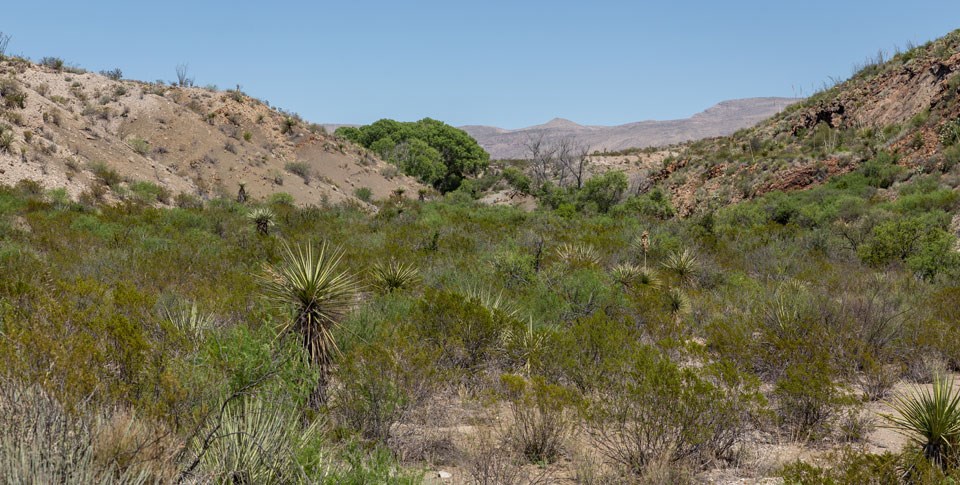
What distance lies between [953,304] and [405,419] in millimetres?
9983

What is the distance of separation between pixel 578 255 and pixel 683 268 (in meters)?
2.60

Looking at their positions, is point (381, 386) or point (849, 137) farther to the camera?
point (849, 137)

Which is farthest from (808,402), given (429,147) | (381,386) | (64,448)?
(429,147)

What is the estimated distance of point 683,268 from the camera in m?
14.8

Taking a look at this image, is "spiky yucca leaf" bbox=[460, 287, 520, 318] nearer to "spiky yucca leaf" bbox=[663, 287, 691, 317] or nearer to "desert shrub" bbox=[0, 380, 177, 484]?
"spiky yucca leaf" bbox=[663, 287, 691, 317]

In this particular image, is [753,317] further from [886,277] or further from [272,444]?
[272,444]

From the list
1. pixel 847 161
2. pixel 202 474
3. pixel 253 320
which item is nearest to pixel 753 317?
pixel 253 320

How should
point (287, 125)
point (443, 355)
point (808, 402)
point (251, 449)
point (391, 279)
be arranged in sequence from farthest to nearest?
1. point (287, 125)
2. point (391, 279)
3. point (443, 355)
4. point (808, 402)
5. point (251, 449)

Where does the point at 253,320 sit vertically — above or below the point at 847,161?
below

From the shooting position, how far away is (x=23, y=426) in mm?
3465

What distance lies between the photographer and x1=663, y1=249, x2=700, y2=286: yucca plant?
14.7 metres

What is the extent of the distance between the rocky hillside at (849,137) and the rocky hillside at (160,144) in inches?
846

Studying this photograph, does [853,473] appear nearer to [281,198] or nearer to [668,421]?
[668,421]

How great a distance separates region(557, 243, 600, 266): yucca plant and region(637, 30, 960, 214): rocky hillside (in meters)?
17.2
